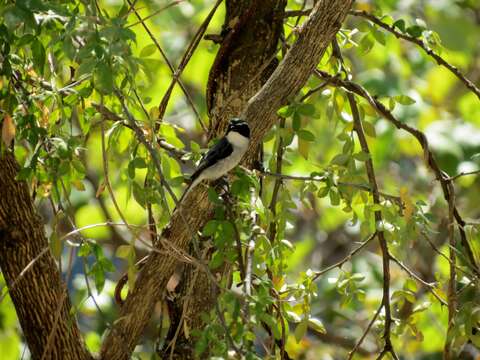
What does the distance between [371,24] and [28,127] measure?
135cm

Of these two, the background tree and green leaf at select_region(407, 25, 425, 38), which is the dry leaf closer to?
the background tree

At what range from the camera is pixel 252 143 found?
275 cm

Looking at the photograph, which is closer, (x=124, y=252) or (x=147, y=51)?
(x=124, y=252)

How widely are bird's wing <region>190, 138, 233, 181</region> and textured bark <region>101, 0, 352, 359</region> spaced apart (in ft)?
0.50

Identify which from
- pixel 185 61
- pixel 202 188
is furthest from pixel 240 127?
pixel 185 61

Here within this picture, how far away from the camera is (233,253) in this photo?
7.75 ft

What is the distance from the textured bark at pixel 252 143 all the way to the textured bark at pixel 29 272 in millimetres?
161

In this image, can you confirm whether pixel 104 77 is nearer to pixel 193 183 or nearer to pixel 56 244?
pixel 56 244

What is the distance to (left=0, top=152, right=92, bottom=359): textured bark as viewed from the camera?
2838 millimetres

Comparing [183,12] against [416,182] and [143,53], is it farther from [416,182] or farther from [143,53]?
[143,53]

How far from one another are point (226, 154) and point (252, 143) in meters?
0.21

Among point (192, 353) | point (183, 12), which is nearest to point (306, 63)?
point (192, 353)

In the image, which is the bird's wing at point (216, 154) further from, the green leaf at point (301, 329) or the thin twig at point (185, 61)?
the green leaf at point (301, 329)

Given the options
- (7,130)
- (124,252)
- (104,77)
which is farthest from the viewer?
(124,252)
